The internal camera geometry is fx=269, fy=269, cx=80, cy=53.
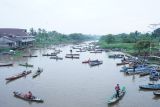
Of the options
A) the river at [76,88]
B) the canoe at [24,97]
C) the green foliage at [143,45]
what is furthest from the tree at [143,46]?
the canoe at [24,97]

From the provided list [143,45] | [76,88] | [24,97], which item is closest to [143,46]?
[143,45]

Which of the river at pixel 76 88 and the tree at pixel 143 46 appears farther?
the tree at pixel 143 46

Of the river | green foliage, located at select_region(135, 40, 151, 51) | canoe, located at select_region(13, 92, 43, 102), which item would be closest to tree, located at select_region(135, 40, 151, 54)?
green foliage, located at select_region(135, 40, 151, 51)

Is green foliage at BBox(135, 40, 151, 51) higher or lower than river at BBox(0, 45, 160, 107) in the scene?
higher

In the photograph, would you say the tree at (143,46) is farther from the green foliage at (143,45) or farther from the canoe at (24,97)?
the canoe at (24,97)

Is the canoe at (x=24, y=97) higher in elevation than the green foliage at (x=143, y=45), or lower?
lower

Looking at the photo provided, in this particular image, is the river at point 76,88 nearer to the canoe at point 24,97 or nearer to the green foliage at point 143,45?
the canoe at point 24,97

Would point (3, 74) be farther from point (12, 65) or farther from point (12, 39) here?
point (12, 39)

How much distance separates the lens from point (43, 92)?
23578 mm

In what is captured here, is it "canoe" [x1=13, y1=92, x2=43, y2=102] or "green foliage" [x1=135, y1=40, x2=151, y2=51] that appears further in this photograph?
"green foliage" [x1=135, y1=40, x2=151, y2=51]

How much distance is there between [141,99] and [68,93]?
6.14 metres

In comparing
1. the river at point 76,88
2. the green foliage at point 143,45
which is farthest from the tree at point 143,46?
the river at point 76,88

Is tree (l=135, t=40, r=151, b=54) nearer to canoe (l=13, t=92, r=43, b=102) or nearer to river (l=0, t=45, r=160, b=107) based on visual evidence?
river (l=0, t=45, r=160, b=107)

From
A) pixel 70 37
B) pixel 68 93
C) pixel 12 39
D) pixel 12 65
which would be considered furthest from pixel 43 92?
pixel 70 37
